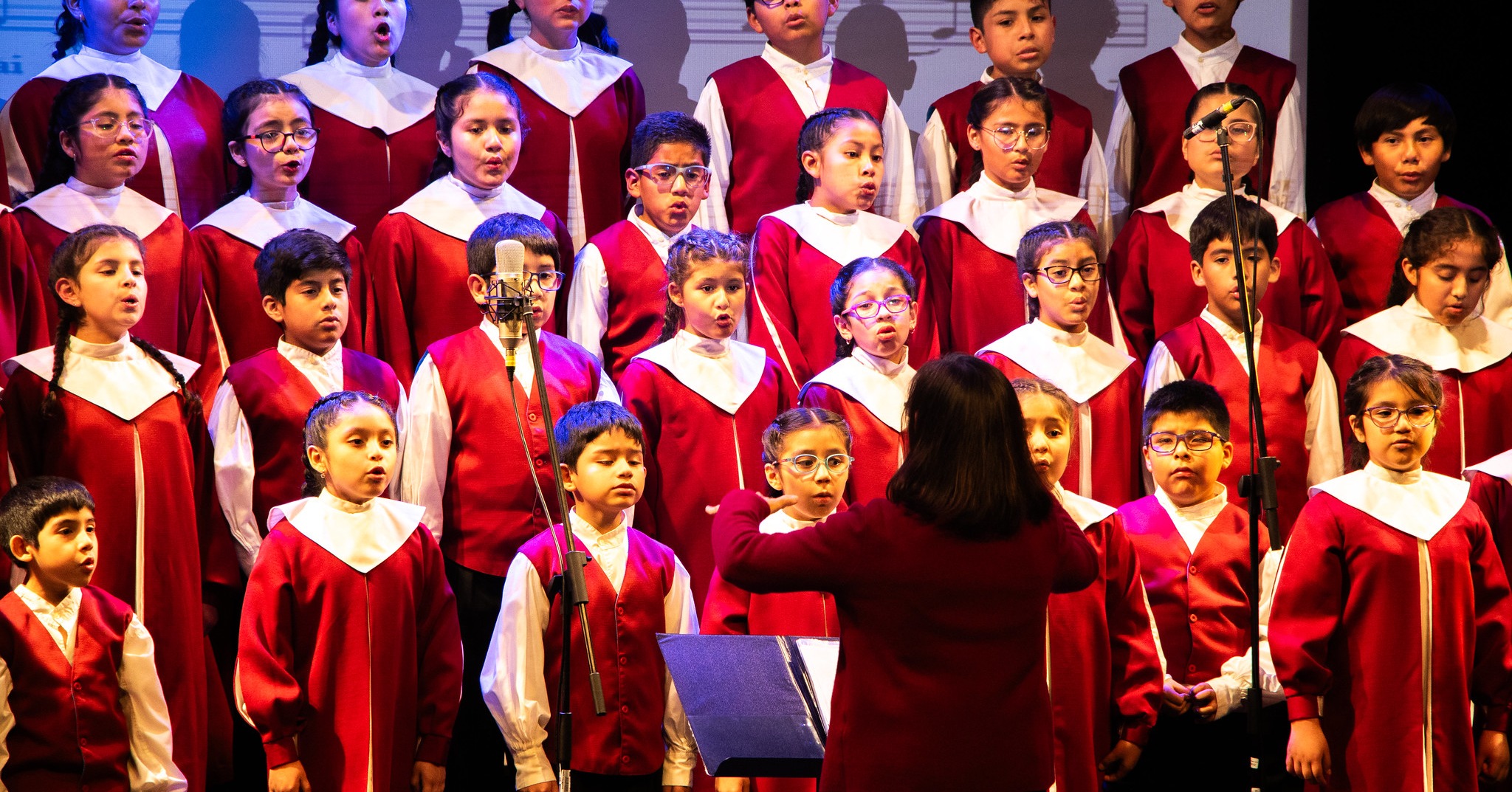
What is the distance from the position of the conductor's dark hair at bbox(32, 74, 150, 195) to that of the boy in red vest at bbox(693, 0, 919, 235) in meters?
1.45

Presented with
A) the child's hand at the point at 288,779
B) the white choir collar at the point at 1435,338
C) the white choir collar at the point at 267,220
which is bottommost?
the child's hand at the point at 288,779

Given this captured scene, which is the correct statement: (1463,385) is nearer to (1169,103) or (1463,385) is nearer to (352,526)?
(1169,103)

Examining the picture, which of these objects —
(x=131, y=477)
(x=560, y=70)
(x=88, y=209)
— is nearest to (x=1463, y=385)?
(x=560, y=70)

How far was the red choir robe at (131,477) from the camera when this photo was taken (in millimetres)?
3109

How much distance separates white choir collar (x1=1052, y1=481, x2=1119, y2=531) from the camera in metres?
3.10

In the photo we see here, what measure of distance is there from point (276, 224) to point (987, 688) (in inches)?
89.6

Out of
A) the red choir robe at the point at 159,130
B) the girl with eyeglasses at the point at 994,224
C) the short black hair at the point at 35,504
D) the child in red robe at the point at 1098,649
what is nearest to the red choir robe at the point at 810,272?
the girl with eyeglasses at the point at 994,224

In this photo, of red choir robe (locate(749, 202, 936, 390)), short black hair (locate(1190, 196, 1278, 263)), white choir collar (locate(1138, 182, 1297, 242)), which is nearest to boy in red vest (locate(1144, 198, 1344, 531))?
short black hair (locate(1190, 196, 1278, 263))

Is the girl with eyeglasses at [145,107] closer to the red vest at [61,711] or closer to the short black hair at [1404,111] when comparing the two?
the red vest at [61,711]

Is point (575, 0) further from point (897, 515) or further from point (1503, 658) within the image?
point (1503, 658)

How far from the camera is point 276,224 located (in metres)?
3.67

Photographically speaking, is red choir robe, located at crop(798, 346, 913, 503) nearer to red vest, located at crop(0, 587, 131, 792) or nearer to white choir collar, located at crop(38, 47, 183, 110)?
red vest, located at crop(0, 587, 131, 792)

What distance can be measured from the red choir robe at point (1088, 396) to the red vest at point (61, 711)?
2010mm

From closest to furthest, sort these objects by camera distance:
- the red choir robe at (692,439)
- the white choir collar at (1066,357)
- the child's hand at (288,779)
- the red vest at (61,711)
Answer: the red vest at (61,711)
the child's hand at (288,779)
the red choir robe at (692,439)
the white choir collar at (1066,357)
